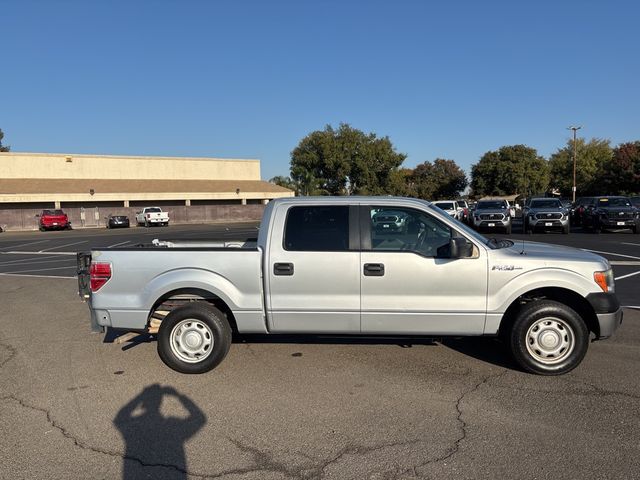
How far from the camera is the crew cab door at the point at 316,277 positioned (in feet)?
16.3

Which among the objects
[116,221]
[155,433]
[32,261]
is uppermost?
[116,221]

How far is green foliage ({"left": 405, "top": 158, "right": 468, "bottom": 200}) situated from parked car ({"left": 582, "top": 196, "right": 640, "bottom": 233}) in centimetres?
6853

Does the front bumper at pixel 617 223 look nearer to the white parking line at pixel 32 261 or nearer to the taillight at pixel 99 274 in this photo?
the white parking line at pixel 32 261

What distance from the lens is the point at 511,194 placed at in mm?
78875

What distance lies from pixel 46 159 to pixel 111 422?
54.3 meters

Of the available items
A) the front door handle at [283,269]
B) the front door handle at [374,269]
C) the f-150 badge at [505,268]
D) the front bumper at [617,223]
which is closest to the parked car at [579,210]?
the front bumper at [617,223]

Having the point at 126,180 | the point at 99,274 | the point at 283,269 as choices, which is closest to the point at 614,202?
the point at 283,269

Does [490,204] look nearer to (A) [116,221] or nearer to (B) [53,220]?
(A) [116,221]

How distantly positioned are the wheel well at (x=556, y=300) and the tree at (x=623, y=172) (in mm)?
54750

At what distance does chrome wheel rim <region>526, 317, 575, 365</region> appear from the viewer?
15.9ft

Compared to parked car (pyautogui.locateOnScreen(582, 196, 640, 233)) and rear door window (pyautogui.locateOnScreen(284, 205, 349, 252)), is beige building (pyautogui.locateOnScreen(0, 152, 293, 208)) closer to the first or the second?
parked car (pyautogui.locateOnScreen(582, 196, 640, 233))

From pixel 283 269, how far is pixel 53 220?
4202 centimetres

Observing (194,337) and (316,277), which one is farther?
(194,337)

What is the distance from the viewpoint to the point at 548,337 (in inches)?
192
